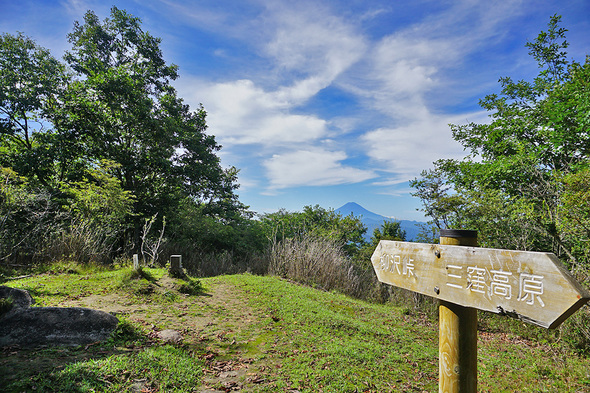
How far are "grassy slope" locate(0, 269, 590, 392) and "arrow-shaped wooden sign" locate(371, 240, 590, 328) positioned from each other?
1.63 meters

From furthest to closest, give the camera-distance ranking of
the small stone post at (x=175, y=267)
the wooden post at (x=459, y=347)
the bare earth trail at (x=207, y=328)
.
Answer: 1. the small stone post at (x=175, y=267)
2. the bare earth trail at (x=207, y=328)
3. the wooden post at (x=459, y=347)

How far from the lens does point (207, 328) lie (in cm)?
369

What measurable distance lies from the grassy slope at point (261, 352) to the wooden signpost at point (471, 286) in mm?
1373

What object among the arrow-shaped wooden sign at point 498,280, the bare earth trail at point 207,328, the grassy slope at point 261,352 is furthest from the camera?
the bare earth trail at point 207,328

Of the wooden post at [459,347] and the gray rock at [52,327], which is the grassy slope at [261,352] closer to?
the gray rock at [52,327]

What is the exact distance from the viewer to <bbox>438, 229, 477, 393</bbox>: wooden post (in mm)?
1500

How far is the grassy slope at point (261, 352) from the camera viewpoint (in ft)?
7.33

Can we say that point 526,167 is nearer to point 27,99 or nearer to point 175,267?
point 175,267

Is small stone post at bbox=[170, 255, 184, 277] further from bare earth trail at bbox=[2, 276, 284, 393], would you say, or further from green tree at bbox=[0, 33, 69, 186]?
green tree at bbox=[0, 33, 69, 186]

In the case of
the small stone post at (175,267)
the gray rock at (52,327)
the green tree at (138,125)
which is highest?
the green tree at (138,125)

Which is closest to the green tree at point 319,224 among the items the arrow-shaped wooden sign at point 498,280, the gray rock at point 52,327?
the gray rock at point 52,327

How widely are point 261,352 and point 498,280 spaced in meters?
2.82

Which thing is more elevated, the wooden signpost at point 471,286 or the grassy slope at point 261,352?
the wooden signpost at point 471,286

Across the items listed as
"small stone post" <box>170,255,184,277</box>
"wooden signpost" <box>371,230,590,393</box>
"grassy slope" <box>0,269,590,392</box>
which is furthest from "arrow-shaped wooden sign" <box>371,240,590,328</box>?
"small stone post" <box>170,255,184,277</box>
